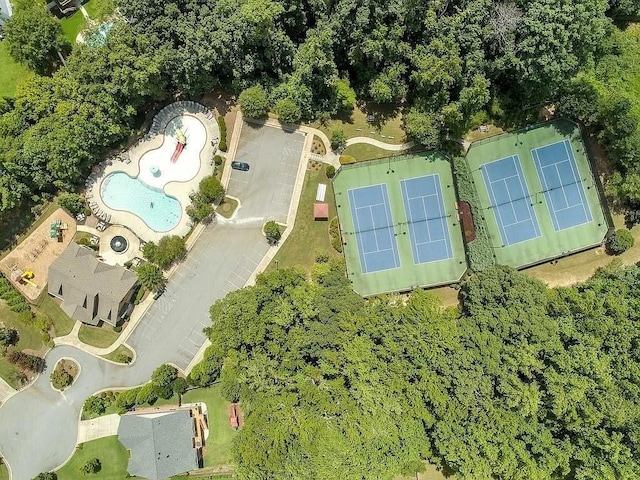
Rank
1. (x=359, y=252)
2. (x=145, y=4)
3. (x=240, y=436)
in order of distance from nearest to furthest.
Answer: (x=240, y=436), (x=145, y=4), (x=359, y=252)

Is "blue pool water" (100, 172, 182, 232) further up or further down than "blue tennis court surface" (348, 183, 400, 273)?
further up

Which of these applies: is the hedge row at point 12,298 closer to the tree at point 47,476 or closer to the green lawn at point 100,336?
the green lawn at point 100,336

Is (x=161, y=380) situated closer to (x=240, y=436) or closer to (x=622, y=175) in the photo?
(x=240, y=436)

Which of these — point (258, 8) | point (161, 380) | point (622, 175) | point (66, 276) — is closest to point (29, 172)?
point (66, 276)

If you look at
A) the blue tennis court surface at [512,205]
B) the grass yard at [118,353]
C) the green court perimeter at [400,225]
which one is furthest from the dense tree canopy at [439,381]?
the grass yard at [118,353]

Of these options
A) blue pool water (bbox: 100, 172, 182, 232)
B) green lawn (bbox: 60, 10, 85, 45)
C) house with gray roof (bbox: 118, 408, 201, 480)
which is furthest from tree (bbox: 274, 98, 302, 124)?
house with gray roof (bbox: 118, 408, 201, 480)

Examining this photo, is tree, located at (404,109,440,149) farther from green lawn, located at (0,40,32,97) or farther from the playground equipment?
green lawn, located at (0,40,32,97)

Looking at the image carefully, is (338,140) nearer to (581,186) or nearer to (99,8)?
(581,186)
